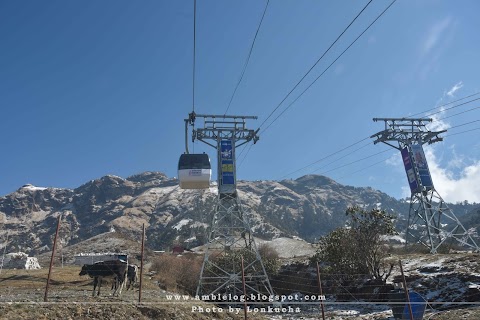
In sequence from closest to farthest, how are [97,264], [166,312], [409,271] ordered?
[166,312] < [97,264] < [409,271]

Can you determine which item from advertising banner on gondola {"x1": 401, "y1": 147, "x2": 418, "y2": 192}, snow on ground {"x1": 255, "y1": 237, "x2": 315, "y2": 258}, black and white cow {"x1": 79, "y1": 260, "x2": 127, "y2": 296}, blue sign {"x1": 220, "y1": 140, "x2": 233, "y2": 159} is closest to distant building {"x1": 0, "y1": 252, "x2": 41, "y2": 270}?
blue sign {"x1": 220, "y1": 140, "x2": 233, "y2": 159}

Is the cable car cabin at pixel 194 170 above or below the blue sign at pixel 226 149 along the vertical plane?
below

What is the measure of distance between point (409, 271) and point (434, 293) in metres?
5.46

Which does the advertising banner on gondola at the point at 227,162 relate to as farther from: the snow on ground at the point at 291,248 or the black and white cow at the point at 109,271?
the snow on ground at the point at 291,248

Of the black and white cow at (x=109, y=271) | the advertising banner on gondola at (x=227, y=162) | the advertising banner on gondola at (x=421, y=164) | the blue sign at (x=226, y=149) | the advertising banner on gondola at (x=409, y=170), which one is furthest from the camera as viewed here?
the advertising banner on gondola at (x=409, y=170)

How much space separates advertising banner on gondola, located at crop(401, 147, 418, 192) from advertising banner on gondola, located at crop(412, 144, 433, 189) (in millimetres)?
697

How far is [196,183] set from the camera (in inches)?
1196

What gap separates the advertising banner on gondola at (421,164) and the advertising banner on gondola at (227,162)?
2514cm

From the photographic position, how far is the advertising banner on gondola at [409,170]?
4466cm

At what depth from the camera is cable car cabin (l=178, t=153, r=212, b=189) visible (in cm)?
3016

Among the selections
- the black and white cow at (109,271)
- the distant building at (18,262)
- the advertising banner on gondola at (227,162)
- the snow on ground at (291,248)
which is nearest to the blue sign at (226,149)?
the advertising banner on gondola at (227,162)

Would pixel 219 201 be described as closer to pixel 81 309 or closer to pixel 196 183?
pixel 196 183

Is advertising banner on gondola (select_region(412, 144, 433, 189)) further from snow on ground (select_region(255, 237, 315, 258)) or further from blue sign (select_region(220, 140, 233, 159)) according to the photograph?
snow on ground (select_region(255, 237, 315, 258))

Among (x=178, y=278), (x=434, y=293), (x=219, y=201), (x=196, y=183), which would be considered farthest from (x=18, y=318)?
(x=178, y=278)
